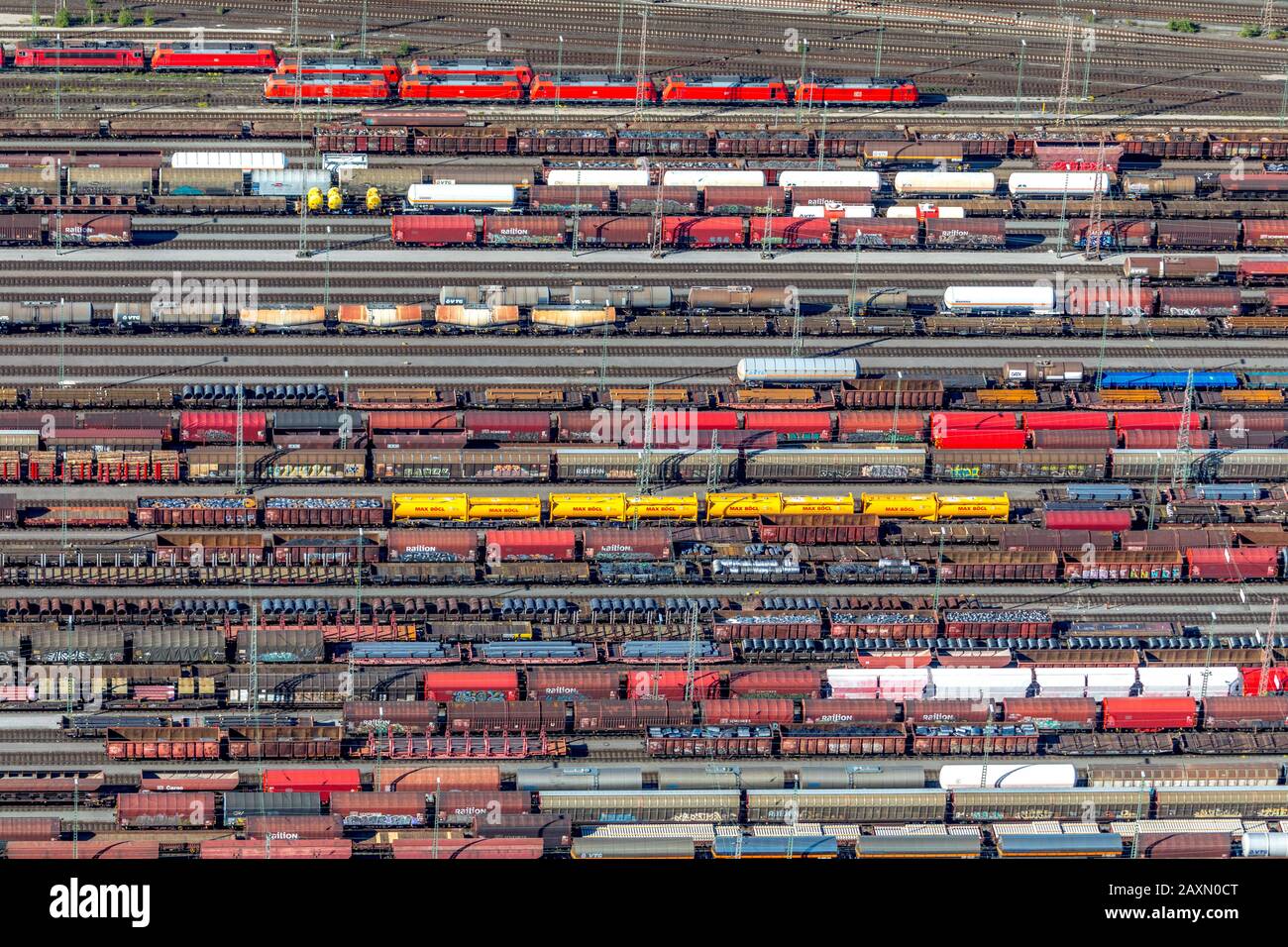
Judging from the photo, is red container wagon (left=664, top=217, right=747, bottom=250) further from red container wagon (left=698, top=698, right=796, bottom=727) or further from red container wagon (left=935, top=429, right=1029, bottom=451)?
red container wagon (left=698, top=698, right=796, bottom=727)

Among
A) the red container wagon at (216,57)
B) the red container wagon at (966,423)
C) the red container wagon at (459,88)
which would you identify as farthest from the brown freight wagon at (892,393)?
the red container wagon at (216,57)

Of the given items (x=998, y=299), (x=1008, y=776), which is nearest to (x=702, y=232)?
(x=998, y=299)

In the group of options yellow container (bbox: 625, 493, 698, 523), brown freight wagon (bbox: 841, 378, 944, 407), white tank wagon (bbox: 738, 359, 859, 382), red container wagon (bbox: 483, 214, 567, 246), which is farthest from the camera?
red container wagon (bbox: 483, 214, 567, 246)

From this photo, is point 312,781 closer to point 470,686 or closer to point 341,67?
point 470,686

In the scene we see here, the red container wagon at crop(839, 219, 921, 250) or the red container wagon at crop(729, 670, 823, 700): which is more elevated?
the red container wagon at crop(839, 219, 921, 250)

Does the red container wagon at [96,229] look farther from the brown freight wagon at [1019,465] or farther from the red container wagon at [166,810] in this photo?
the brown freight wagon at [1019,465]

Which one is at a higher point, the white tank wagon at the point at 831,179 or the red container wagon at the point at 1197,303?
the white tank wagon at the point at 831,179

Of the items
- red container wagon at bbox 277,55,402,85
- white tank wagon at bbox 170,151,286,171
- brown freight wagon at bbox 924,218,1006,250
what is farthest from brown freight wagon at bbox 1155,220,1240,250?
white tank wagon at bbox 170,151,286,171
